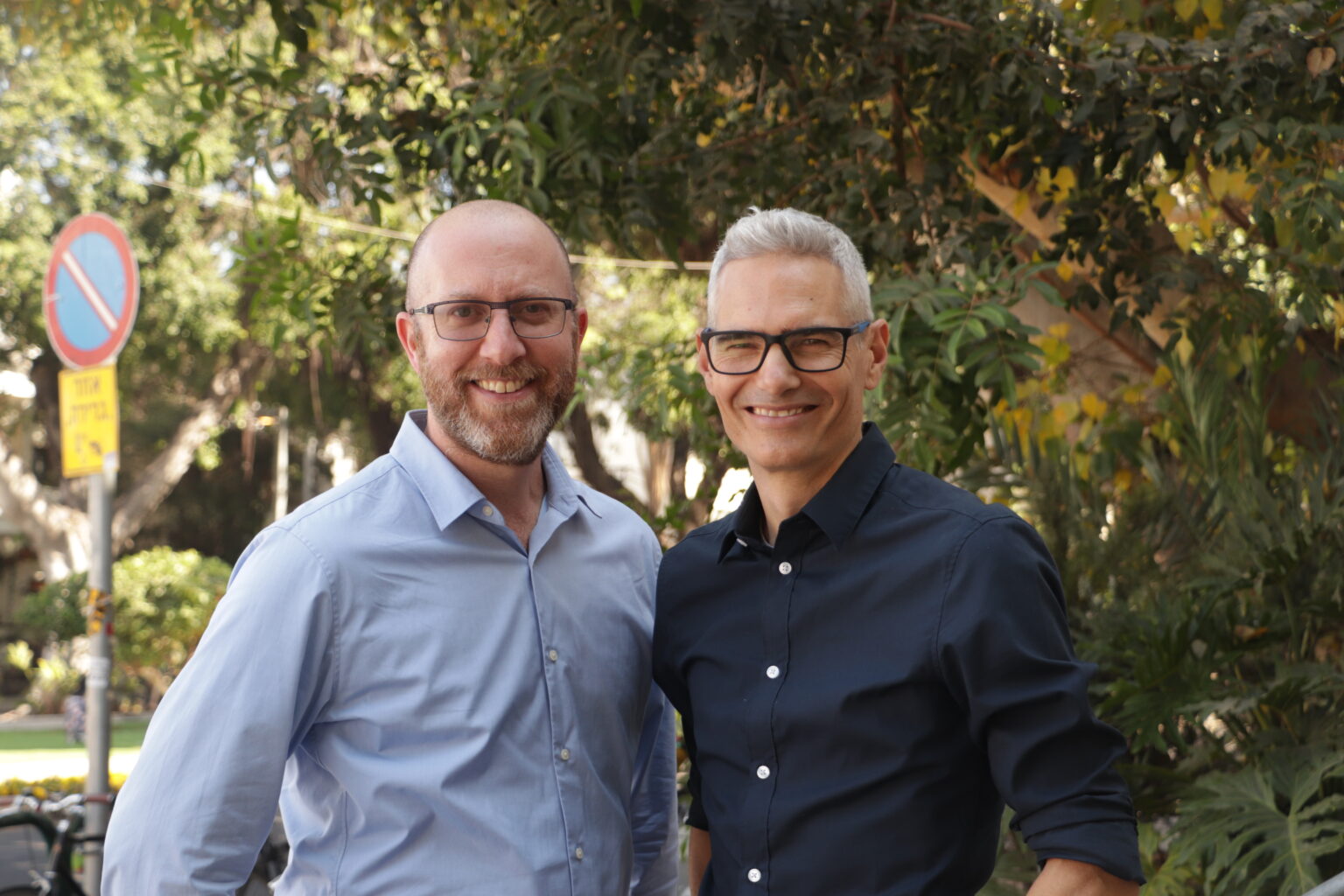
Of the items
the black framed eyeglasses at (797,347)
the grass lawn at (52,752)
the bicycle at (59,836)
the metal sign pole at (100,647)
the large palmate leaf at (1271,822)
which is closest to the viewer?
the black framed eyeglasses at (797,347)

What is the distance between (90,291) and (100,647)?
1.41 metres

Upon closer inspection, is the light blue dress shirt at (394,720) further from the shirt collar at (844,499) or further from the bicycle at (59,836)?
the bicycle at (59,836)

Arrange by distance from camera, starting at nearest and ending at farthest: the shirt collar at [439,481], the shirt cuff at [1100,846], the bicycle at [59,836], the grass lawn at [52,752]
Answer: the shirt cuff at [1100,846]
the shirt collar at [439,481]
the bicycle at [59,836]
the grass lawn at [52,752]

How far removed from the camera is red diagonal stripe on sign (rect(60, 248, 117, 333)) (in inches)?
213

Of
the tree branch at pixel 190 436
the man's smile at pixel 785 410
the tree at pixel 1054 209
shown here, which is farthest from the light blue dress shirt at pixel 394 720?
the tree branch at pixel 190 436

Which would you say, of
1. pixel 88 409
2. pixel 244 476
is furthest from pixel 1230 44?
pixel 244 476

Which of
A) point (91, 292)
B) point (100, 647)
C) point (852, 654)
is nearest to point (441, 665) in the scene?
point (852, 654)

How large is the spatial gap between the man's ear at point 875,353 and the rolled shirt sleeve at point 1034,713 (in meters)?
0.41

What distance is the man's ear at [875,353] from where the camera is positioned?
A: 2.21 m

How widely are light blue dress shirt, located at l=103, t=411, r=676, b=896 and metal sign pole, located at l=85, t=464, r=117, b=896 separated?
131 inches

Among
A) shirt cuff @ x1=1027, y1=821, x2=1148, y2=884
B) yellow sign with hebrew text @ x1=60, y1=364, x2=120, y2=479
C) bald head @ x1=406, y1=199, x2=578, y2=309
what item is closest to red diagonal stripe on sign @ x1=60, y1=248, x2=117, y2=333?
yellow sign with hebrew text @ x1=60, y1=364, x2=120, y2=479

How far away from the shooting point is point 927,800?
1951 millimetres

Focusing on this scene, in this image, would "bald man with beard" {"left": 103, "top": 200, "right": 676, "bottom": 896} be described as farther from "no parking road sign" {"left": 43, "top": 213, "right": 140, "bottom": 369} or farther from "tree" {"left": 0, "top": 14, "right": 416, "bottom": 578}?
"tree" {"left": 0, "top": 14, "right": 416, "bottom": 578}

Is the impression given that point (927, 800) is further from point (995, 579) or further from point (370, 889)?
point (370, 889)
